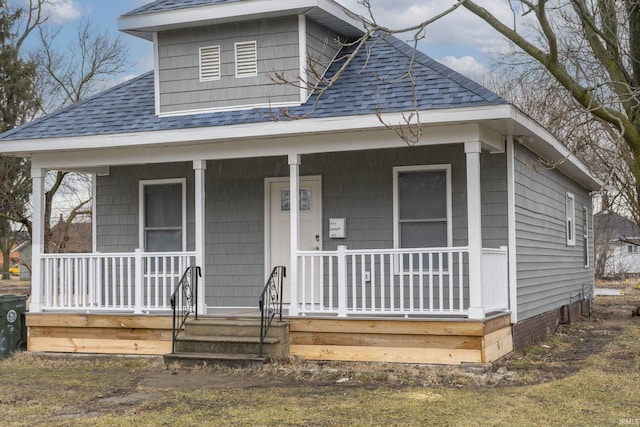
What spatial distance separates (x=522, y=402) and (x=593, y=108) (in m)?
4.40

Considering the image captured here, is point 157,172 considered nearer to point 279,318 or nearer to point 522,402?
point 279,318

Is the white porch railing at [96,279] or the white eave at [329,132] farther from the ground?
the white eave at [329,132]

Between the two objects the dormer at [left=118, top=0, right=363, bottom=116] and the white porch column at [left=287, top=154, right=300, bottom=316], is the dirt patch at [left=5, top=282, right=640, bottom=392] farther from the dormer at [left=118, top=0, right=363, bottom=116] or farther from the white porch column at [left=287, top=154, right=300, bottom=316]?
the dormer at [left=118, top=0, right=363, bottom=116]

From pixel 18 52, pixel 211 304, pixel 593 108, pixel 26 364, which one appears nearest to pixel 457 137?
pixel 593 108

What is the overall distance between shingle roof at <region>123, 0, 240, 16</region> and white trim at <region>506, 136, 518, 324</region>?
4834 millimetres

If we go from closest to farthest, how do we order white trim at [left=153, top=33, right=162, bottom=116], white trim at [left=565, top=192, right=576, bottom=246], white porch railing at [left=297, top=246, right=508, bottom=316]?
white porch railing at [left=297, top=246, right=508, bottom=316]
white trim at [left=153, top=33, right=162, bottom=116]
white trim at [left=565, top=192, right=576, bottom=246]

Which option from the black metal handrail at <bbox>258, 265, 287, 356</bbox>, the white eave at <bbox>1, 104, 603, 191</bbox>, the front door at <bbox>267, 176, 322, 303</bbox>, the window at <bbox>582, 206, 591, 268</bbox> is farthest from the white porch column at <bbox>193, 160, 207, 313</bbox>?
the window at <bbox>582, 206, 591, 268</bbox>

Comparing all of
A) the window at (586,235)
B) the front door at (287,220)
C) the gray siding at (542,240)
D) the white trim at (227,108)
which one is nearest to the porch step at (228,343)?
the front door at (287,220)

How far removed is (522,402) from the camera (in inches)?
331

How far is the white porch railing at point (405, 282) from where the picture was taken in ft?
33.9

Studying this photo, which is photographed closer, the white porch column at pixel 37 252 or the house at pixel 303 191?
the house at pixel 303 191

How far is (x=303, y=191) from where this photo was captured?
12.8 metres

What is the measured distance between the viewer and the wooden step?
10414mm

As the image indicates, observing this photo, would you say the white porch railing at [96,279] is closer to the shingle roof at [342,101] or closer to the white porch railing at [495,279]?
the shingle roof at [342,101]
